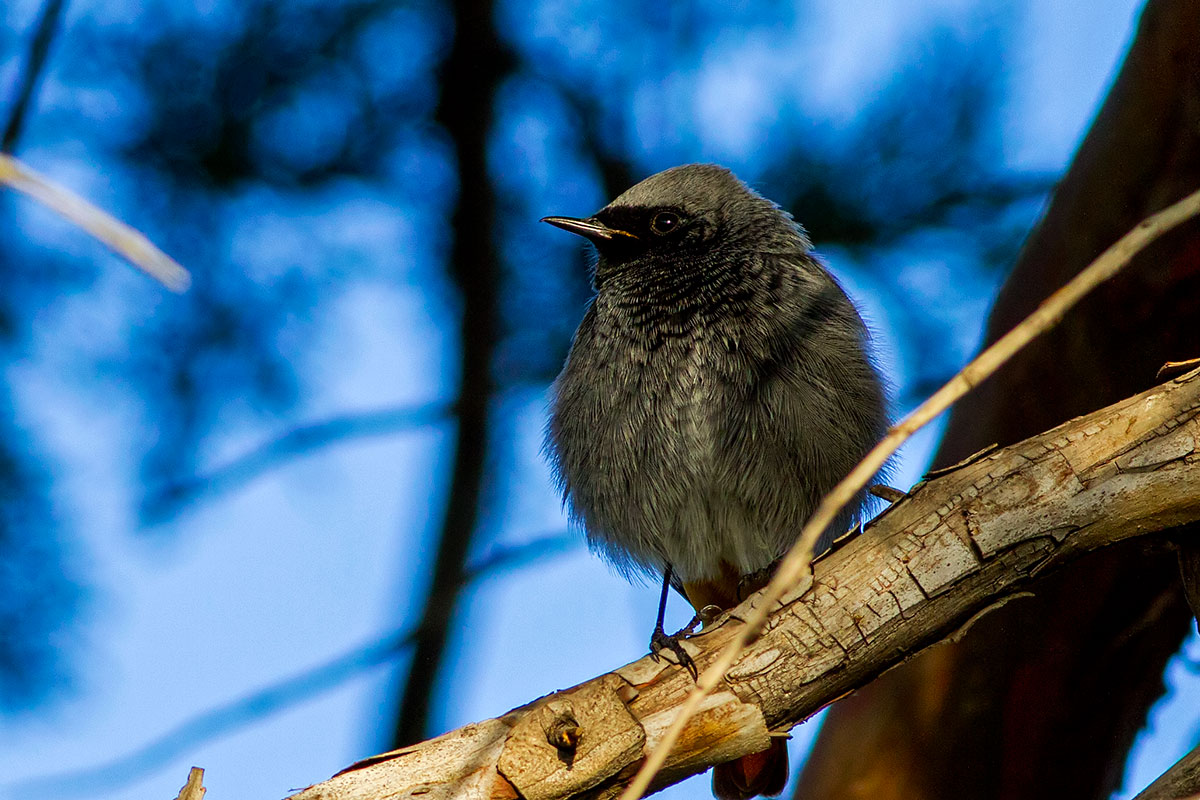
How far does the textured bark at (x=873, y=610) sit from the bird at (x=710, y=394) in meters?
0.79

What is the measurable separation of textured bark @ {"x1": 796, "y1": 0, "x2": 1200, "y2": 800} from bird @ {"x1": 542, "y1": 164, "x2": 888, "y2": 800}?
2.01ft

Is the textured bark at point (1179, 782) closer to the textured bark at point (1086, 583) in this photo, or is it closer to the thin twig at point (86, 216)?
the textured bark at point (1086, 583)

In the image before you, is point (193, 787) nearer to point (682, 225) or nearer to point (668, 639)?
point (668, 639)

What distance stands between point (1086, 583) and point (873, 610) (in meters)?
1.62

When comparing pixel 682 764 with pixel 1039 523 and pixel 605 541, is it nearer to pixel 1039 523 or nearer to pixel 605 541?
pixel 1039 523

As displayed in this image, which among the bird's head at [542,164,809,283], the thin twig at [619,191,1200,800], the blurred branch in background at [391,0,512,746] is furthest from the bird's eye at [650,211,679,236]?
the thin twig at [619,191,1200,800]

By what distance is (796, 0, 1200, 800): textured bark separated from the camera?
3.53 m

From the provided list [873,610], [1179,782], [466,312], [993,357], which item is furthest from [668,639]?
[466,312]

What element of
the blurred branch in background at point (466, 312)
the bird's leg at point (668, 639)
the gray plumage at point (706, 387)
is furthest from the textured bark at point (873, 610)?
the blurred branch in background at point (466, 312)

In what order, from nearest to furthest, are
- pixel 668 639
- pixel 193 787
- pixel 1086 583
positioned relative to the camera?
pixel 193 787 < pixel 668 639 < pixel 1086 583

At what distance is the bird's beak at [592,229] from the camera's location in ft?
12.7

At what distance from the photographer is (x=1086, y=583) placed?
3570 mm

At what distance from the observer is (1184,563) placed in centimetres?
246

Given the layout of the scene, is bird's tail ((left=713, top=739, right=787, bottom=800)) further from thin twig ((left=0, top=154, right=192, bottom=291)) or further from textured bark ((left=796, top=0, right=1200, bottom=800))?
thin twig ((left=0, top=154, right=192, bottom=291))
